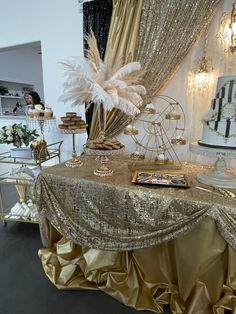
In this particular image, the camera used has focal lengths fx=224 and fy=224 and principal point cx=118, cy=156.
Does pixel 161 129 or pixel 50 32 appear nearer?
pixel 161 129

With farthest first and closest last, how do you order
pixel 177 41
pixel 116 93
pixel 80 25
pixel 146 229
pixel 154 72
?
1. pixel 80 25
2. pixel 154 72
3. pixel 177 41
4. pixel 116 93
5. pixel 146 229

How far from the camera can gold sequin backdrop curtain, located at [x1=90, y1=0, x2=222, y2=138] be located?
1.70m

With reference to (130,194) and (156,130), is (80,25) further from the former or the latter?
(130,194)

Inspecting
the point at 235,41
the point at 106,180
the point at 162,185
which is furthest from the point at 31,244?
the point at 235,41

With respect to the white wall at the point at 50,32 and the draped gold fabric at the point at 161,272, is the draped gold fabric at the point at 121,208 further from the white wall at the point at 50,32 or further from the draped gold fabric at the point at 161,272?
the white wall at the point at 50,32

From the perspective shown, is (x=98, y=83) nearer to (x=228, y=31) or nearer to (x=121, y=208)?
(x=121, y=208)

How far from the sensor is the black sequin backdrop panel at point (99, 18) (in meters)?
2.00

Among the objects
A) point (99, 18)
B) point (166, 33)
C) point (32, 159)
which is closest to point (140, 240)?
point (32, 159)

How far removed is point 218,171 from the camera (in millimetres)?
1384

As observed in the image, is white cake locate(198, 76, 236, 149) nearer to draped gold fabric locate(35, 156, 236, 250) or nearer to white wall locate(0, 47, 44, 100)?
draped gold fabric locate(35, 156, 236, 250)

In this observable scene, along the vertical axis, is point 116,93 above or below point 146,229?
above

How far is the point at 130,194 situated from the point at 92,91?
25.8 inches

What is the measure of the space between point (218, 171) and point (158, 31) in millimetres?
1212

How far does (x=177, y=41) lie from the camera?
177 cm
